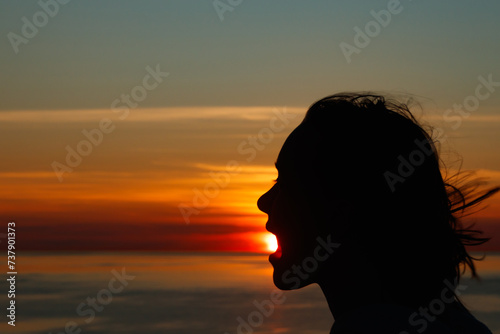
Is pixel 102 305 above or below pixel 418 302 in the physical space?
above

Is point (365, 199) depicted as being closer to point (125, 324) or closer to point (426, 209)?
point (426, 209)

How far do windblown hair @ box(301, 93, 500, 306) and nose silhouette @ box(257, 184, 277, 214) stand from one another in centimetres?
18

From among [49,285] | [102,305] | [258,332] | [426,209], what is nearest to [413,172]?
[426,209]

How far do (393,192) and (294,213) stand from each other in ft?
0.76

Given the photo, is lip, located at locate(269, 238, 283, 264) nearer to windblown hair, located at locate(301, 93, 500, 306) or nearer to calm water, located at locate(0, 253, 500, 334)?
windblown hair, located at locate(301, 93, 500, 306)

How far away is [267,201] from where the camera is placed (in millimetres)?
1947

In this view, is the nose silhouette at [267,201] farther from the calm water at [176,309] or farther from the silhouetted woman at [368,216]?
the calm water at [176,309]

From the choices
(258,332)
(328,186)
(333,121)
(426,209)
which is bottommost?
(426,209)

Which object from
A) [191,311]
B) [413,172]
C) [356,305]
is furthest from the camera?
[191,311]

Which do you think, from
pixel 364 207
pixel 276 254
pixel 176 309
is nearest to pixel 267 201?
pixel 276 254

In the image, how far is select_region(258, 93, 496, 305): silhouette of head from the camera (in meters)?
1.71

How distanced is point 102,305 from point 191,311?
186 inches

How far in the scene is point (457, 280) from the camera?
6.05 feet

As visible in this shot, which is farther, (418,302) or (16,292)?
(16,292)
